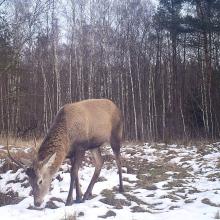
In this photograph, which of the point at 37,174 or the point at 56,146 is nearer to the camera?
the point at 37,174

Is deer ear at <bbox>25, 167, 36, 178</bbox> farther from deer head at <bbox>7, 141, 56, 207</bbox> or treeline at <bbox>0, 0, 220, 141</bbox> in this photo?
treeline at <bbox>0, 0, 220, 141</bbox>

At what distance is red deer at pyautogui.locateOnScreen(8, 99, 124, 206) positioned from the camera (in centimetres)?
753

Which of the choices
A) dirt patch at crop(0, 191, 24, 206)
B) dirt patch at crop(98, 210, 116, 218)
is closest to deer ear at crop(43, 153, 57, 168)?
dirt patch at crop(0, 191, 24, 206)

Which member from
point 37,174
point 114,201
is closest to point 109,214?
point 114,201

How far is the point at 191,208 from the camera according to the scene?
7.43 metres

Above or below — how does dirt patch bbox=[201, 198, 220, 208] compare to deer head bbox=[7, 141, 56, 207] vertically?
below

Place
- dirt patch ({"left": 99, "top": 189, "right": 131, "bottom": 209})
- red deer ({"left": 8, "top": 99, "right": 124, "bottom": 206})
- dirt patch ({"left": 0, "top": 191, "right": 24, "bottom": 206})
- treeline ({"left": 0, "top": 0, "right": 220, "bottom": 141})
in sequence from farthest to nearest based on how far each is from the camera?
1. treeline ({"left": 0, "top": 0, "right": 220, "bottom": 141})
2. dirt patch ({"left": 0, "top": 191, "right": 24, "bottom": 206})
3. dirt patch ({"left": 99, "top": 189, "right": 131, "bottom": 209})
4. red deer ({"left": 8, "top": 99, "right": 124, "bottom": 206})

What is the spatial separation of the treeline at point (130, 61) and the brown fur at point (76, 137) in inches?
706

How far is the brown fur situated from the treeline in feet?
58.8

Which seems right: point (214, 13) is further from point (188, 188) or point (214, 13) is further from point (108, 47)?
point (188, 188)

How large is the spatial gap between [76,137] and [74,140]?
79 mm

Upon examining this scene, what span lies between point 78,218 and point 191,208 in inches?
75.3

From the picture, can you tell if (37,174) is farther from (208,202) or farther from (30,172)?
(208,202)

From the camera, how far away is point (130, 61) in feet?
109
